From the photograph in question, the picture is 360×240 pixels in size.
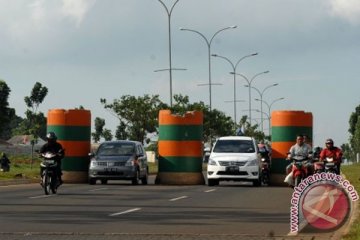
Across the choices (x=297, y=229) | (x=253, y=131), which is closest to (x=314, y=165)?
(x=297, y=229)

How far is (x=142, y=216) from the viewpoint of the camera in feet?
56.1

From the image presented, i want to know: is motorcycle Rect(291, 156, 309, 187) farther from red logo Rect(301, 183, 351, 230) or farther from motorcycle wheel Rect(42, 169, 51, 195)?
red logo Rect(301, 183, 351, 230)

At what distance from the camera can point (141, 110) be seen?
263 feet

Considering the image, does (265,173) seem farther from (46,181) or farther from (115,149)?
(46,181)

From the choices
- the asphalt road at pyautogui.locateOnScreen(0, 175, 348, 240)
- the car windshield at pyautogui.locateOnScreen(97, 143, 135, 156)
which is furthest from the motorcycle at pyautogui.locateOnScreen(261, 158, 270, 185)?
the asphalt road at pyautogui.locateOnScreen(0, 175, 348, 240)

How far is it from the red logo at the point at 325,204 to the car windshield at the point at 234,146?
21.0 meters

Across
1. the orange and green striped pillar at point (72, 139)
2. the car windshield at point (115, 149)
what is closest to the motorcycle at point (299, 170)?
the car windshield at point (115, 149)

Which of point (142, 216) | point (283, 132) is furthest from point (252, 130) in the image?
point (142, 216)

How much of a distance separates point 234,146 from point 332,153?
31.6 ft

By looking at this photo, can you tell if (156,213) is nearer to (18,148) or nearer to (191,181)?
(191,181)

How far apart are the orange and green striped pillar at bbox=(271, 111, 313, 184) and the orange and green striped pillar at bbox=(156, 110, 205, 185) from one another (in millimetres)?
2918

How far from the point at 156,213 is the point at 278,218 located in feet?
8.41

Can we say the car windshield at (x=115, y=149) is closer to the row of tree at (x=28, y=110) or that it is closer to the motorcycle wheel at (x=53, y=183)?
the motorcycle wheel at (x=53, y=183)

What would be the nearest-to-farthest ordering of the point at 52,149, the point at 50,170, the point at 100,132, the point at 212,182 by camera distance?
the point at 50,170
the point at 52,149
the point at 212,182
the point at 100,132
